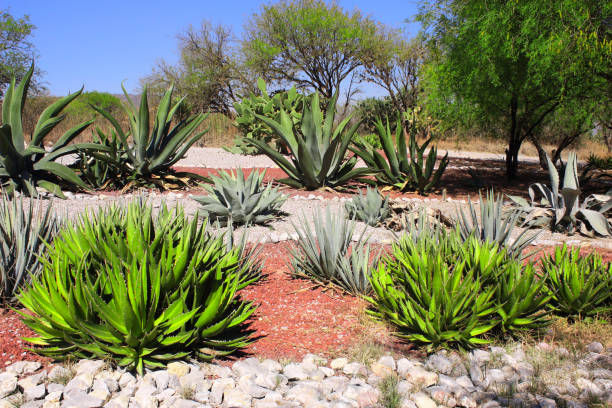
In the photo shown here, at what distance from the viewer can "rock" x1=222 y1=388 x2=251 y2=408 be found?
2.37 m

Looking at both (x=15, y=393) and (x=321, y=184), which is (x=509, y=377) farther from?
(x=321, y=184)

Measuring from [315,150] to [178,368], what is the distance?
5927 mm

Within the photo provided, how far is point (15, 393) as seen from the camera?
2.34 metres

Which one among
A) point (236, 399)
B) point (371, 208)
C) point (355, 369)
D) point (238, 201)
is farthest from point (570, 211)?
point (236, 399)

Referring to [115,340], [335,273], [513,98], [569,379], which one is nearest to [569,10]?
[513,98]

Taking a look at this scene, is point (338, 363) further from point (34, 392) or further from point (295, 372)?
point (34, 392)

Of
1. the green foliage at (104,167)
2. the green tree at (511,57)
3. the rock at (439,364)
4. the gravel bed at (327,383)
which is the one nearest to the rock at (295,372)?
the gravel bed at (327,383)

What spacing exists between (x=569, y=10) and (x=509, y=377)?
6.85 m

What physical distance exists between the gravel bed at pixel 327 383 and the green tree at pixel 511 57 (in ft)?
20.5

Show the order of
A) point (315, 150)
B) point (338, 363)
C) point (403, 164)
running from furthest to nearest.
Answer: point (403, 164) → point (315, 150) → point (338, 363)

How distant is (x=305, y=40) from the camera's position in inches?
1182

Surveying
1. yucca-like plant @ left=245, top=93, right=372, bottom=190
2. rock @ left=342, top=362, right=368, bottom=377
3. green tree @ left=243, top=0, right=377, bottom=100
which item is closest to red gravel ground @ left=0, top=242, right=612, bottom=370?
rock @ left=342, top=362, right=368, bottom=377

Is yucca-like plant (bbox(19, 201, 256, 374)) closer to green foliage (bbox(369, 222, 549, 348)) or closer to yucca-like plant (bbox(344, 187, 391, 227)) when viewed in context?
green foliage (bbox(369, 222, 549, 348))

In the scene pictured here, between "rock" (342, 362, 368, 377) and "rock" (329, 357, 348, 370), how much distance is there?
0.10 feet
